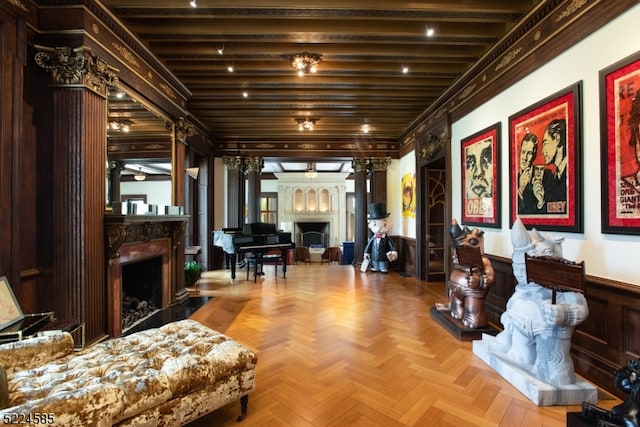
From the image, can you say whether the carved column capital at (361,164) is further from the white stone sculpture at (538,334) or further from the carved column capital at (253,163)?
the white stone sculpture at (538,334)

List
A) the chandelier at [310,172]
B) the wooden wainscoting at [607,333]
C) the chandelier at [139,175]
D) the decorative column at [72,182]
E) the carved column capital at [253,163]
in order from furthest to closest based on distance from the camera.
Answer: the chandelier at [310,172], the carved column capital at [253,163], the chandelier at [139,175], the decorative column at [72,182], the wooden wainscoting at [607,333]

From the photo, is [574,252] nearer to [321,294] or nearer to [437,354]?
[437,354]

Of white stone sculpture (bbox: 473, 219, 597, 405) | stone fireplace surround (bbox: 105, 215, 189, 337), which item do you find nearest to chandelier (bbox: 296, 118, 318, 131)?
stone fireplace surround (bbox: 105, 215, 189, 337)

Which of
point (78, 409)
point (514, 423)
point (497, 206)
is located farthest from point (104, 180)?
point (497, 206)

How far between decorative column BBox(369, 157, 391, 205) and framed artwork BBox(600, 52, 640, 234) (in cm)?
529

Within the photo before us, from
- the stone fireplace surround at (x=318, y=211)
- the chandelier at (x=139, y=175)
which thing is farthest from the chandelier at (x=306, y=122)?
the stone fireplace surround at (x=318, y=211)

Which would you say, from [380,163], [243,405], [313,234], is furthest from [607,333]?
[313,234]

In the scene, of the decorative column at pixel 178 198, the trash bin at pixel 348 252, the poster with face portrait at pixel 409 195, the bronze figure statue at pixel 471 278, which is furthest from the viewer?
the trash bin at pixel 348 252

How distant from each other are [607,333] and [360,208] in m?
5.55

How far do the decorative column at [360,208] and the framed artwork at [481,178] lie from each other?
3469mm

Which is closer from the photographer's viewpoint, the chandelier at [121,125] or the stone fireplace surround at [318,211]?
the chandelier at [121,125]

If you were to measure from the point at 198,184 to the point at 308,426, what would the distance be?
5961 millimetres

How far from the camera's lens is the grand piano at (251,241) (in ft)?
18.7

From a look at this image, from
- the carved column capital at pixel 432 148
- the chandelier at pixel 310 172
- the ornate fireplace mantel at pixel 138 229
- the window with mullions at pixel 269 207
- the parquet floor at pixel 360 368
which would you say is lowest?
the parquet floor at pixel 360 368
